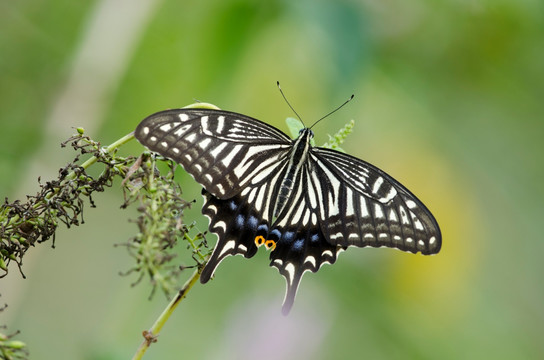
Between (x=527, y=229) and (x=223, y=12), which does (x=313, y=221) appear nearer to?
(x=223, y=12)

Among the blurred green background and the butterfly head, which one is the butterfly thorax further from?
the blurred green background

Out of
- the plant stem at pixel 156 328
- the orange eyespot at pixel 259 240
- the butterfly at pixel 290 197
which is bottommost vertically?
the plant stem at pixel 156 328

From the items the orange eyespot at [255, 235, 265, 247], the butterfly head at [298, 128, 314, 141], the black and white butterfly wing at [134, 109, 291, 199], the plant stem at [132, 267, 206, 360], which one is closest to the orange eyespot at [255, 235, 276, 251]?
the orange eyespot at [255, 235, 265, 247]

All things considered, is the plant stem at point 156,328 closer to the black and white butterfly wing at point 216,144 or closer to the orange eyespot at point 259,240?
the black and white butterfly wing at point 216,144

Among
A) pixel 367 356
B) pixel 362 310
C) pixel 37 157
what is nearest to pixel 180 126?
pixel 37 157

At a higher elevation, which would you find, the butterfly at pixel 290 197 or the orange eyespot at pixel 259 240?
the butterfly at pixel 290 197

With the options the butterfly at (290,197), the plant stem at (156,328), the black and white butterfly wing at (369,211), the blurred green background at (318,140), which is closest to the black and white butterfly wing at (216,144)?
the butterfly at (290,197)
